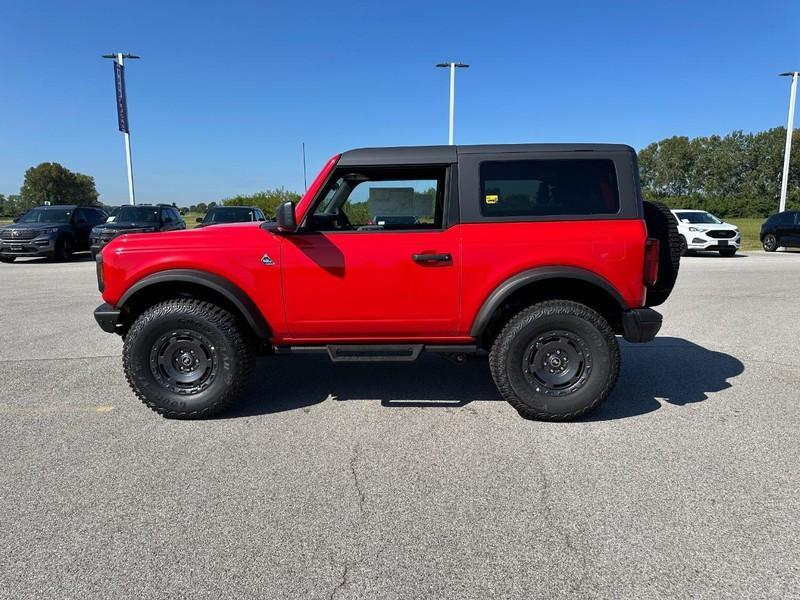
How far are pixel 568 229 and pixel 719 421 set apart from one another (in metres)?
1.80

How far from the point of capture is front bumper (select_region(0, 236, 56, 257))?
14523 mm

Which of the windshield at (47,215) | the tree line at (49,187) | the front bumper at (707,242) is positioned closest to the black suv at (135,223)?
the windshield at (47,215)

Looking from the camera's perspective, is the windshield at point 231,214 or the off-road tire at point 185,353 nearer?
the off-road tire at point 185,353

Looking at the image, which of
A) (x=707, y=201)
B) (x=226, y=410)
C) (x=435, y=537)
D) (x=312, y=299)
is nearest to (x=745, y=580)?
(x=435, y=537)

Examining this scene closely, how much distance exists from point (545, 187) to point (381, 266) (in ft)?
4.30

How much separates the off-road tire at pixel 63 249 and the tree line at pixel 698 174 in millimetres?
63034

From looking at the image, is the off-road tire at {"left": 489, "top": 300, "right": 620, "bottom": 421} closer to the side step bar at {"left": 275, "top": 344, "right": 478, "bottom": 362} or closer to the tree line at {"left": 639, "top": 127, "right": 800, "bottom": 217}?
the side step bar at {"left": 275, "top": 344, "right": 478, "bottom": 362}

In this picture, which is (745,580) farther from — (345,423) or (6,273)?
(6,273)

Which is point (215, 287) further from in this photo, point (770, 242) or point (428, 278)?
point (770, 242)

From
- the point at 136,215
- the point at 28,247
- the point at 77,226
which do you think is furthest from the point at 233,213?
the point at 28,247

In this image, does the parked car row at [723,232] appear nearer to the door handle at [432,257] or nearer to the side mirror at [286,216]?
the door handle at [432,257]

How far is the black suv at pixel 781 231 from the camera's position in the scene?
17719 millimetres

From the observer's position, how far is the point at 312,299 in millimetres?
3672

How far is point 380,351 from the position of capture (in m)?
3.73
